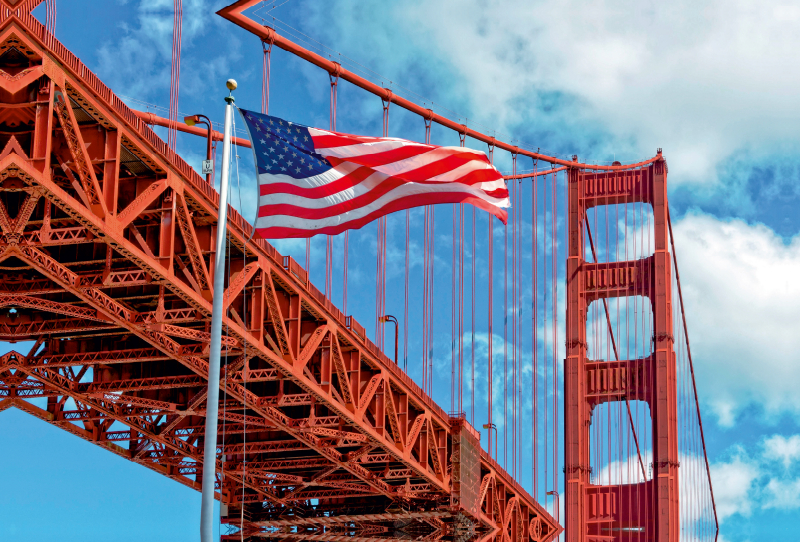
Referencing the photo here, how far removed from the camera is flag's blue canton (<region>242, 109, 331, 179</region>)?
26703mm

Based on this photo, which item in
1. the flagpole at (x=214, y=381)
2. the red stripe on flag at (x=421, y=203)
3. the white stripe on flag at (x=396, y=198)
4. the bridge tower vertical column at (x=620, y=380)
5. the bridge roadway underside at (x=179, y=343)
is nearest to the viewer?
the flagpole at (x=214, y=381)

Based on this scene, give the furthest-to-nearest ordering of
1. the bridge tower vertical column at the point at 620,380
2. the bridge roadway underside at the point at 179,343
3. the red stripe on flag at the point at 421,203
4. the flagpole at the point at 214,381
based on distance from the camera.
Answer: the bridge tower vertical column at the point at 620,380 < the red stripe on flag at the point at 421,203 < the bridge roadway underside at the point at 179,343 < the flagpole at the point at 214,381

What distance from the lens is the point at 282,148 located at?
27.2m

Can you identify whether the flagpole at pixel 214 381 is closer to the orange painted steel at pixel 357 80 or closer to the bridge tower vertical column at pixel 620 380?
the orange painted steel at pixel 357 80

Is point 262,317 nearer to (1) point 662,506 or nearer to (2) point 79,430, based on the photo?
(2) point 79,430

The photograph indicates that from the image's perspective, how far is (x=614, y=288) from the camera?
2399 inches

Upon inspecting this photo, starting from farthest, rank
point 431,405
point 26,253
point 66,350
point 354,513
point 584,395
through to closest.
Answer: point 584,395 → point 354,513 → point 431,405 → point 66,350 → point 26,253

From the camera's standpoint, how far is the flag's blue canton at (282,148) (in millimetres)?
26703

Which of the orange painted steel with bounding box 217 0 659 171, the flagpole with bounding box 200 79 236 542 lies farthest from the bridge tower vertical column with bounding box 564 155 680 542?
the flagpole with bounding box 200 79 236 542

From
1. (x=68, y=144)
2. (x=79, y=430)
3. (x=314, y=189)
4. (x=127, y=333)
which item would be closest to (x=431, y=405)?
(x=79, y=430)

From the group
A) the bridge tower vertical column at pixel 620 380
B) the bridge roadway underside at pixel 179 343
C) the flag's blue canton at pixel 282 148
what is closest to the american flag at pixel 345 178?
the flag's blue canton at pixel 282 148

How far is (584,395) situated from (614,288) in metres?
5.27

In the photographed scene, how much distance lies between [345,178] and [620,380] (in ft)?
109

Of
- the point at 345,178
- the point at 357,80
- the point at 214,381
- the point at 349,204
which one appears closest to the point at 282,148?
the point at 345,178
